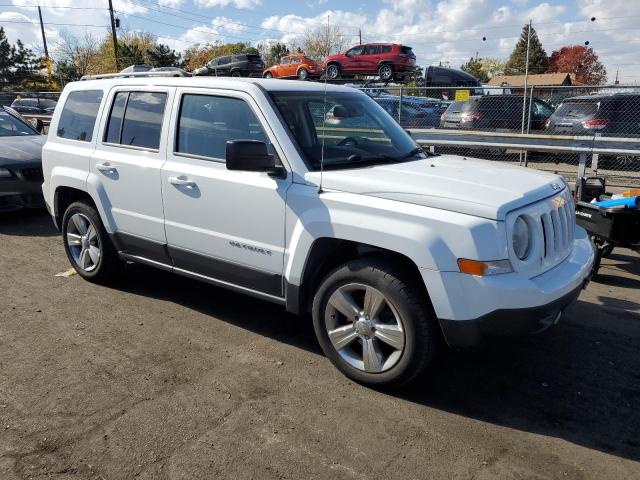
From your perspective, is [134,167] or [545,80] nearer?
[134,167]

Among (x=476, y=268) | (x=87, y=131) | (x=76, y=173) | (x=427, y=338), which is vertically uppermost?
(x=87, y=131)

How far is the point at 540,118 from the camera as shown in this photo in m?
14.6

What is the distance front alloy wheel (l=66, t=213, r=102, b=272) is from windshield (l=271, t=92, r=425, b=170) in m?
2.42

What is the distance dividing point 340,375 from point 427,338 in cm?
79

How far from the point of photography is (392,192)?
11.1 ft

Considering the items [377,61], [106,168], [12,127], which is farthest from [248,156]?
[377,61]

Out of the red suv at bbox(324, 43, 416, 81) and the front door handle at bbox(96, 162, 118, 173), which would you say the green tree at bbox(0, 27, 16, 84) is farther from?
the front door handle at bbox(96, 162, 118, 173)

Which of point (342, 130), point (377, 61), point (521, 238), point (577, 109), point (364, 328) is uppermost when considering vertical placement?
point (377, 61)

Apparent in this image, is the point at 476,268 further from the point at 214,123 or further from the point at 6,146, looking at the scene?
the point at 6,146

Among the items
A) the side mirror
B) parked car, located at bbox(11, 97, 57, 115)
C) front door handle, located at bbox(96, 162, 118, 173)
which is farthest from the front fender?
parked car, located at bbox(11, 97, 57, 115)

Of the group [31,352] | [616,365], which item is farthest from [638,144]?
[31,352]

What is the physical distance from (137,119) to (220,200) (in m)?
1.32

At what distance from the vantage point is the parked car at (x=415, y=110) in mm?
14172

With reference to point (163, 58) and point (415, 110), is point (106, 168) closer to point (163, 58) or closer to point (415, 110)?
point (415, 110)
